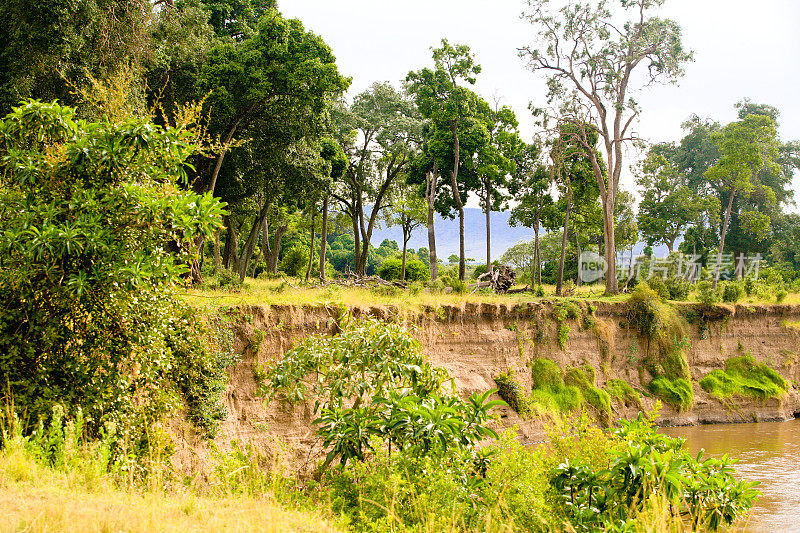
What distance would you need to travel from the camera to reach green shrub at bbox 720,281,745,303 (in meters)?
26.9

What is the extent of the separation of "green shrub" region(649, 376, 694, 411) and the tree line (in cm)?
619

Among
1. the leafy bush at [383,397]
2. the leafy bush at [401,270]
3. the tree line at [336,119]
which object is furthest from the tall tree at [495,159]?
the leafy bush at [383,397]

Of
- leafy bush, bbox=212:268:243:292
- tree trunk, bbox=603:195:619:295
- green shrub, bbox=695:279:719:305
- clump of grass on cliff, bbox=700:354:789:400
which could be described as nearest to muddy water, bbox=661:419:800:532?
clump of grass on cliff, bbox=700:354:789:400

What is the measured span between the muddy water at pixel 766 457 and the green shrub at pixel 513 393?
5.15 metres

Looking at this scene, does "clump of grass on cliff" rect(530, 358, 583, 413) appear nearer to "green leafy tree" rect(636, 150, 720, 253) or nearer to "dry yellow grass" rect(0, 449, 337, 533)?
"dry yellow grass" rect(0, 449, 337, 533)

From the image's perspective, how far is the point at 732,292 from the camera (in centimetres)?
2689

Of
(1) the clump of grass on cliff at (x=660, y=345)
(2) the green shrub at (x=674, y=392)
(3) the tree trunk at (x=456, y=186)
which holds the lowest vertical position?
(2) the green shrub at (x=674, y=392)

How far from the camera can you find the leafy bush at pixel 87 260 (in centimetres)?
707

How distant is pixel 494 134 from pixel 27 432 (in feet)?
92.8

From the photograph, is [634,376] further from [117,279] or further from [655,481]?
[117,279]

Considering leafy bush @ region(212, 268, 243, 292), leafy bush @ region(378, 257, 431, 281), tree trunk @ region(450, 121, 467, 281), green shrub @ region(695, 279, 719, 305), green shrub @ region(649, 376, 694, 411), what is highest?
tree trunk @ region(450, 121, 467, 281)

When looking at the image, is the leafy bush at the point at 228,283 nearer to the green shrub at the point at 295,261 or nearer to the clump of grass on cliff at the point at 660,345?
the clump of grass on cliff at the point at 660,345

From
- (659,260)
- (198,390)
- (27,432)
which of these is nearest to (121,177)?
(27,432)

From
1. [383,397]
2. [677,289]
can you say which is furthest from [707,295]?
[383,397]
